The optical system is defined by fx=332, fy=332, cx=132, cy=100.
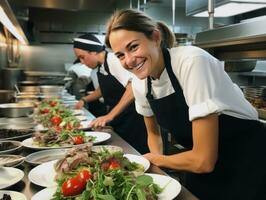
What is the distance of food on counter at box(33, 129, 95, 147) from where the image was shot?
1805mm

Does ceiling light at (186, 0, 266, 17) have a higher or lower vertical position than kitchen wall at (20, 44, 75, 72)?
higher

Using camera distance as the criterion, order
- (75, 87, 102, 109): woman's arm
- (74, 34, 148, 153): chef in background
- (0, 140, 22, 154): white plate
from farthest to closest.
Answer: (75, 87, 102, 109): woman's arm < (74, 34, 148, 153): chef in background < (0, 140, 22, 154): white plate

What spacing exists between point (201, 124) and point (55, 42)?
613 centimetres

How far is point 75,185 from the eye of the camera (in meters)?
1.00

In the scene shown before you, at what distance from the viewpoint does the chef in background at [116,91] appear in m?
2.78

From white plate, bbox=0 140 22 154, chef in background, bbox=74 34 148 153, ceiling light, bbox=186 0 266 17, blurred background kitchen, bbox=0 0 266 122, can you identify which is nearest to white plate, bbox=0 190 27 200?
white plate, bbox=0 140 22 154

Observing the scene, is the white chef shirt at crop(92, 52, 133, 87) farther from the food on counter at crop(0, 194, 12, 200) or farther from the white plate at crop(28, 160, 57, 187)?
the food on counter at crop(0, 194, 12, 200)

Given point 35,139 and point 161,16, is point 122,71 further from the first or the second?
point 161,16

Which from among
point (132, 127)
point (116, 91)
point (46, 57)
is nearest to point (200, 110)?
point (132, 127)

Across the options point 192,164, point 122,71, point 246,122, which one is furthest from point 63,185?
point 122,71

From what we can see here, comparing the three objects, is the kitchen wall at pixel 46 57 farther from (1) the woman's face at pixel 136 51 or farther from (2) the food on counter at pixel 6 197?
(2) the food on counter at pixel 6 197

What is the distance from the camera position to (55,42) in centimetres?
696

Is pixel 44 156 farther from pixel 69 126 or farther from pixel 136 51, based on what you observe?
pixel 136 51

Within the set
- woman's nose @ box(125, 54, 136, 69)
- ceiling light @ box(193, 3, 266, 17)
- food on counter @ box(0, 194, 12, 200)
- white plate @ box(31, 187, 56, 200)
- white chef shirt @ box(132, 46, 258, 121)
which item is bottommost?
white plate @ box(31, 187, 56, 200)
